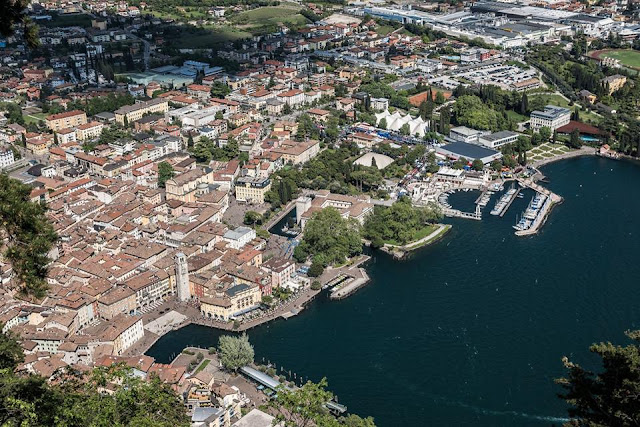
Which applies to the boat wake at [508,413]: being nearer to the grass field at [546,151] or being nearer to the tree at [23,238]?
the tree at [23,238]

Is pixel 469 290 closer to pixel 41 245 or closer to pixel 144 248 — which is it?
pixel 144 248

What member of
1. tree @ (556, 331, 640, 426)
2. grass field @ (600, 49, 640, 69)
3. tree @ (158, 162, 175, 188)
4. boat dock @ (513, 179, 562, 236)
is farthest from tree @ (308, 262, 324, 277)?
grass field @ (600, 49, 640, 69)

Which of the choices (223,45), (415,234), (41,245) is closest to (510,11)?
(223,45)

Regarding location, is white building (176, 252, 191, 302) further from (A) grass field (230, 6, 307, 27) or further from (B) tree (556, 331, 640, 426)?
(A) grass field (230, 6, 307, 27)

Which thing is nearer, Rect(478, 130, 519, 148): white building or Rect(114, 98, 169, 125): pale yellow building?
Rect(478, 130, 519, 148): white building

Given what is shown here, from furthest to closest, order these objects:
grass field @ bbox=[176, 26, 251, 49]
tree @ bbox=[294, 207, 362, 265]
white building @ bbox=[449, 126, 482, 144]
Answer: grass field @ bbox=[176, 26, 251, 49], white building @ bbox=[449, 126, 482, 144], tree @ bbox=[294, 207, 362, 265]

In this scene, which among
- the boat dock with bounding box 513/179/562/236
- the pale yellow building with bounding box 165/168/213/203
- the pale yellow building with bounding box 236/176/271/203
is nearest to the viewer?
the boat dock with bounding box 513/179/562/236

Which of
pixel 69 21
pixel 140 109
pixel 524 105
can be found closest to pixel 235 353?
pixel 140 109
